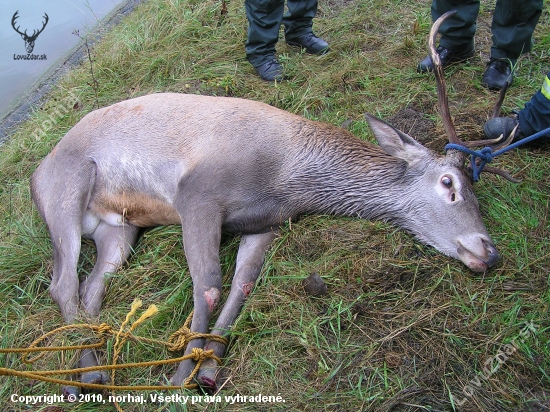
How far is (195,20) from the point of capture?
6.90 meters

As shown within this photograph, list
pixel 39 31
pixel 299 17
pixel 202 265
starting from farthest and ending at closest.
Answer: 1. pixel 39 31
2. pixel 299 17
3. pixel 202 265

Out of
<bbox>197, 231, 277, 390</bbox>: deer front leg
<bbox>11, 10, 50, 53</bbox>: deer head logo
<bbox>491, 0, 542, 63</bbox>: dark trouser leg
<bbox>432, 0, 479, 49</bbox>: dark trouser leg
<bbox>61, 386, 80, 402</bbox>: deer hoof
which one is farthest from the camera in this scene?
<bbox>11, 10, 50, 53</bbox>: deer head logo

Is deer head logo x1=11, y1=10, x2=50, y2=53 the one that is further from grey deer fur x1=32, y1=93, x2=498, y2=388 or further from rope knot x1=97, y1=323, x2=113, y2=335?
rope knot x1=97, y1=323, x2=113, y2=335

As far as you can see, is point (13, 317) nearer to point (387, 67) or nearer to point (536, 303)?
point (536, 303)

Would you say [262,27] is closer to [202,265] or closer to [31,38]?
[202,265]

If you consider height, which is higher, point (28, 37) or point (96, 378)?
point (28, 37)

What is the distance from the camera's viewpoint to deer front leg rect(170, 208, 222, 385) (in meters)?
3.47

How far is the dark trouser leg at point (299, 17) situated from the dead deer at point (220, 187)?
2.18m

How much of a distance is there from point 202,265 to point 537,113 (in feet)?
9.94

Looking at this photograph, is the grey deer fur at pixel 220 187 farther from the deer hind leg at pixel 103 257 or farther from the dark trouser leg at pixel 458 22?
the dark trouser leg at pixel 458 22

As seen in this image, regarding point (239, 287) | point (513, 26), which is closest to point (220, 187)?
point (239, 287)

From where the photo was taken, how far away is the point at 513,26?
17.0 feet

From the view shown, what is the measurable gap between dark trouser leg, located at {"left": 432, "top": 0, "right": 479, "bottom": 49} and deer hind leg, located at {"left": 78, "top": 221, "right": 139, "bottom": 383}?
375 cm

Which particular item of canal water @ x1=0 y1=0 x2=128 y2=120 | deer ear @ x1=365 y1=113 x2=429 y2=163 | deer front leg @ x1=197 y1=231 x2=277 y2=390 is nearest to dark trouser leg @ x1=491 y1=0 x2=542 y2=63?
deer ear @ x1=365 y1=113 x2=429 y2=163
